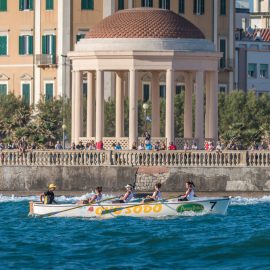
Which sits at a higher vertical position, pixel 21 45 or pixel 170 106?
pixel 21 45

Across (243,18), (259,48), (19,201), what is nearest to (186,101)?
(19,201)

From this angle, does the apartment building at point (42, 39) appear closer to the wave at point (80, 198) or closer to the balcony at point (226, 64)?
the balcony at point (226, 64)

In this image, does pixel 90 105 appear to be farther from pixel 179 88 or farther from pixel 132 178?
pixel 179 88

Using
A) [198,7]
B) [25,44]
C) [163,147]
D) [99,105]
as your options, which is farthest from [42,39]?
[163,147]

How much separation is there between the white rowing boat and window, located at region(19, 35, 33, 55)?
4829cm

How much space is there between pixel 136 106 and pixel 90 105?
3.38 m

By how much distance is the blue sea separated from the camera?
6850cm

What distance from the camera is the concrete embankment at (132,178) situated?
329 feet

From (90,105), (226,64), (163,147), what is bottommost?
(163,147)

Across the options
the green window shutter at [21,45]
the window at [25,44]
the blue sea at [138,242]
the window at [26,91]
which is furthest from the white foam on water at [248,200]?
Result: the green window shutter at [21,45]

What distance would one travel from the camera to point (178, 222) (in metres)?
85.6

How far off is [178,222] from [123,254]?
47.4ft

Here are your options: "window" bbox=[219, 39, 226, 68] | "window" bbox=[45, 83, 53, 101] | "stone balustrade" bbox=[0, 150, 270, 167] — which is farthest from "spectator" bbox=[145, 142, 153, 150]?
"window" bbox=[219, 39, 226, 68]

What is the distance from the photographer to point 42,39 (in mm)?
134375
